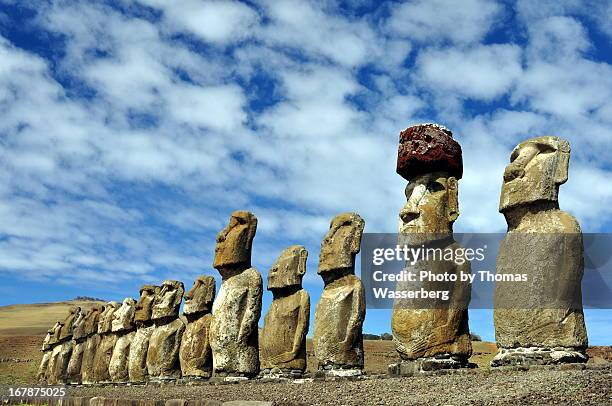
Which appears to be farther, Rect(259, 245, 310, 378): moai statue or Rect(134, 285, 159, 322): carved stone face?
Rect(134, 285, 159, 322): carved stone face

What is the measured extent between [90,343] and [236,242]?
399 inches

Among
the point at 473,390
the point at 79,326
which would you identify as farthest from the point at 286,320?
the point at 79,326

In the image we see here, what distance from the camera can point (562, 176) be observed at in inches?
412

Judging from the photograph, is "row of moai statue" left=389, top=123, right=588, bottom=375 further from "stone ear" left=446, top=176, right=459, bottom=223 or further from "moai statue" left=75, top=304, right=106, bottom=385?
"moai statue" left=75, top=304, right=106, bottom=385

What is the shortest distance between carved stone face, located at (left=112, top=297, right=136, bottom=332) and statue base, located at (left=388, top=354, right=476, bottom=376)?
1219cm

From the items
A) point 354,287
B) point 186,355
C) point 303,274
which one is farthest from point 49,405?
point 354,287

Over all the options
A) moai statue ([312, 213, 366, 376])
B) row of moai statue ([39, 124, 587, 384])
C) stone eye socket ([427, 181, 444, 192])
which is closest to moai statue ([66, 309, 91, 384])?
row of moai statue ([39, 124, 587, 384])

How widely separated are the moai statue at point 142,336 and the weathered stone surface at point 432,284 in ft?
32.2

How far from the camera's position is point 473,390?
25.9 feet

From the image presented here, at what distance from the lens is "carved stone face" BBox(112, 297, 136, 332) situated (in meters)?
21.2

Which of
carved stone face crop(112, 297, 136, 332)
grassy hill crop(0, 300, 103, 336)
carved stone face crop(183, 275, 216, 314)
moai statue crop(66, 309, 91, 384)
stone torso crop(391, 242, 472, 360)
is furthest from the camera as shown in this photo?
grassy hill crop(0, 300, 103, 336)

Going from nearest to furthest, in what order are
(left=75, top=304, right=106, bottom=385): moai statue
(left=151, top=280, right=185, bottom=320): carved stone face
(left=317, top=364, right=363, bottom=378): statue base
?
(left=317, top=364, right=363, bottom=378): statue base → (left=151, top=280, right=185, bottom=320): carved stone face → (left=75, top=304, right=106, bottom=385): moai statue

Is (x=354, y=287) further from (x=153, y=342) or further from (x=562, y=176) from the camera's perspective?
(x=153, y=342)

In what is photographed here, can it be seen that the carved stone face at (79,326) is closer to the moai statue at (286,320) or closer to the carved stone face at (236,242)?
the carved stone face at (236,242)
